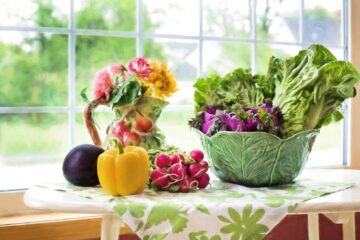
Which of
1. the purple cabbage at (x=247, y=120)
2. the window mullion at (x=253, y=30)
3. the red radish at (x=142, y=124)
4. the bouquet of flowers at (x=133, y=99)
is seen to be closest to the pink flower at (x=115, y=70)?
the bouquet of flowers at (x=133, y=99)

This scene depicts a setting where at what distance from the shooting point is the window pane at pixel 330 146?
6.00 ft

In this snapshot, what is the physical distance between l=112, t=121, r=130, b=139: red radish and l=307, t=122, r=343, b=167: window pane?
872mm

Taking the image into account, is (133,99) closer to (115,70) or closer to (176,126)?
(115,70)

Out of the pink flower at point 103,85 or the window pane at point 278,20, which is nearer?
the pink flower at point 103,85

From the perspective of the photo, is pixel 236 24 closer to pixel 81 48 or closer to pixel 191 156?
pixel 81 48

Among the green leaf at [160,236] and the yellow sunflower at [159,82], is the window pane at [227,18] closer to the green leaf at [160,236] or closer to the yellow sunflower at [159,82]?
the yellow sunflower at [159,82]

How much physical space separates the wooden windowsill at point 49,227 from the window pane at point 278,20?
0.75 meters

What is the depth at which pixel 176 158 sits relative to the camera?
107cm

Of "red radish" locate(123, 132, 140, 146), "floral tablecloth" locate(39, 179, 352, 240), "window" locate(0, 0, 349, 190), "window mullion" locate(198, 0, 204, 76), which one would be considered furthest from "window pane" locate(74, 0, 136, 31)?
"floral tablecloth" locate(39, 179, 352, 240)

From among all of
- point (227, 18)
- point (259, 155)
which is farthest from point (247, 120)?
point (227, 18)

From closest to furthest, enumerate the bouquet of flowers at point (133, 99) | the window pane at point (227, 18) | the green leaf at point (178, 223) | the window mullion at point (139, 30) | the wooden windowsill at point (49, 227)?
the green leaf at point (178, 223), the bouquet of flowers at point (133, 99), the wooden windowsill at point (49, 227), the window mullion at point (139, 30), the window pane at point (227, 18)

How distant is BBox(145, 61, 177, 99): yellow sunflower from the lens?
46.9 inches

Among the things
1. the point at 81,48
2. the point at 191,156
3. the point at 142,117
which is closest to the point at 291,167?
the point at 191,156

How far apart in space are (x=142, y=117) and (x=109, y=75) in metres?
0.11
